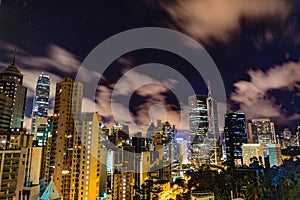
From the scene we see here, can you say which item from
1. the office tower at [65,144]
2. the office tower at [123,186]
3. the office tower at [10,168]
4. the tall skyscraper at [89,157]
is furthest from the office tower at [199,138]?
the office tower at [10,168]

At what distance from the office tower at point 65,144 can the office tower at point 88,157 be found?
0.11 m

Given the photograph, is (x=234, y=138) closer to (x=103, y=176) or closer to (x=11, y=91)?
(x=103, y=176)

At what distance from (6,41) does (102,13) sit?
106 cm

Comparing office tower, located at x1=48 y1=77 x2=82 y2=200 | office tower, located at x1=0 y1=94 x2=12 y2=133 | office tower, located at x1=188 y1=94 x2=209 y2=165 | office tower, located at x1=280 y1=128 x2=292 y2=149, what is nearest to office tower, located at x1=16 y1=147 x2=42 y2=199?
office tower, located at x1=0 y1=94 x2=12 y2=133

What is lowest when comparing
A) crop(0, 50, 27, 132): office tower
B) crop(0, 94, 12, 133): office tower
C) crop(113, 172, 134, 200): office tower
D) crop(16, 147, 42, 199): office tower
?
crop(113, 172, 134, 200): office tower

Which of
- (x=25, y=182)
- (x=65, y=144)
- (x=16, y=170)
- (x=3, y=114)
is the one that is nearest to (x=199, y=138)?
(x=65, y=144)

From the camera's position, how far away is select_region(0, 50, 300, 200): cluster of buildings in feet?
7.68

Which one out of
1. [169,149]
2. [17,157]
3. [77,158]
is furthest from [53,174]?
[169,149]

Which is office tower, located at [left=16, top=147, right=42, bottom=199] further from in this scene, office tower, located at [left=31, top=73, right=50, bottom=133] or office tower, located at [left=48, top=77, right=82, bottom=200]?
office tower, located at [left=48, top=77, right=82, bottom=200]

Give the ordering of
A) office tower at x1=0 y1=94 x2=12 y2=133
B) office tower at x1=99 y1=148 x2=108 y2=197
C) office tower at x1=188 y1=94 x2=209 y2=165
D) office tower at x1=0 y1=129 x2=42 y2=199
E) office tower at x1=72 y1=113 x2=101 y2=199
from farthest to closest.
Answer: office tower at x1=188 y1=94 x2=209 y2=165, office tower at x1=99 y1=148 x2=108 y2=197, office tower at x1=72 y1=113 x2=101 y2=199, office tower at x1=0 y1=129 x2=42 y2=199, office tower at x1=0 y1=94 x2=12 y2=133

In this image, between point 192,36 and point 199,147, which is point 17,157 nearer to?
point 192,36

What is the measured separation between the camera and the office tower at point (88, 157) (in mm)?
6230

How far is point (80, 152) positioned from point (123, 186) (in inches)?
100.0

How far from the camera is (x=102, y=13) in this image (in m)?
2.23
